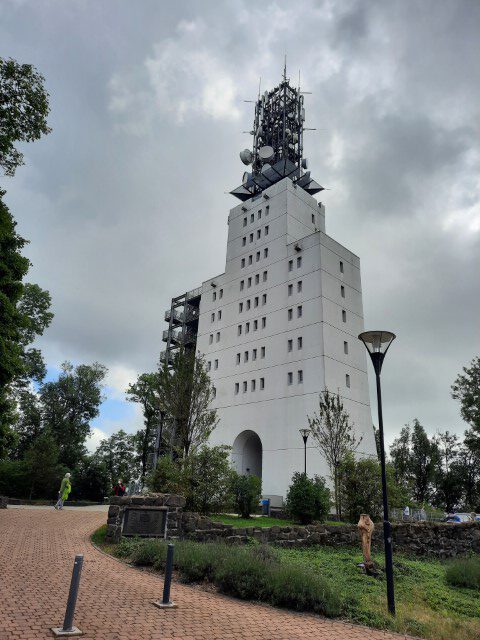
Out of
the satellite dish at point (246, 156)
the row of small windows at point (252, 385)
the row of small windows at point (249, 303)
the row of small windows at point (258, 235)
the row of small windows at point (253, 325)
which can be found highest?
the satellite dish at point (246, 156)

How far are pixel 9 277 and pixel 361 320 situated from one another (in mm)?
31707

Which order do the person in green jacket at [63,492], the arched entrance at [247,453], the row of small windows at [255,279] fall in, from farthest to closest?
the row of small windows at [255,279] < the arched entrance at [247,453] < the person in green jacket at [63,492]

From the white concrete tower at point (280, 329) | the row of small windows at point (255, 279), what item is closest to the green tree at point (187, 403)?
the white concrete tower at point (280, 329)

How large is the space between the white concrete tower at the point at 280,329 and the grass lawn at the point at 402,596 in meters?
22.2

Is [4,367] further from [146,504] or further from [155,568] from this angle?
[155,568]

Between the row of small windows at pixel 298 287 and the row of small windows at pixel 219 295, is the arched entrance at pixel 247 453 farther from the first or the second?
the row of small windows at pixel 219 295

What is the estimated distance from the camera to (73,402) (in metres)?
57.5

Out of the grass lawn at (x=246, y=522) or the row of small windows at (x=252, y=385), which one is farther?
the row of small windows at (x=252, y=385)

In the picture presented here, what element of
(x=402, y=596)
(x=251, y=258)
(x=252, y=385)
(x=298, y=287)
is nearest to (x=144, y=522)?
(x=402, y=596)

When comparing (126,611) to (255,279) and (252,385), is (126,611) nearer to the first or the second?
(252,385)

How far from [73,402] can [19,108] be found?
49.2m

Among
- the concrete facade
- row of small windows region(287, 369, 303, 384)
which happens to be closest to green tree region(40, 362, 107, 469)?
the concrete facade

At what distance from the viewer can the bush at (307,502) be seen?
2158 cm

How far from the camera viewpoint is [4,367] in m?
17.8
